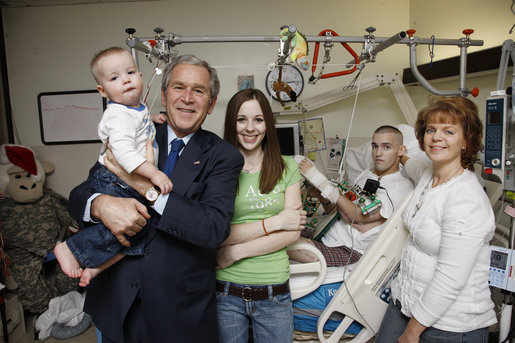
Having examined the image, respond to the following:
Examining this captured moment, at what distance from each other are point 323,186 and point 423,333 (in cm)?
104

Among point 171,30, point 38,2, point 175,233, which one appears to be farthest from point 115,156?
point 38,2

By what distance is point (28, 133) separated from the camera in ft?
11.4

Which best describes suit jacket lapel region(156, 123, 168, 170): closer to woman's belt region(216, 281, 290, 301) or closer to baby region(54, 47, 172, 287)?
baby region(54, 47, 172, 287)

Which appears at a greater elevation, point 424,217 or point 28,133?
point 28,133

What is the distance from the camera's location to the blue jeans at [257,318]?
141 cm

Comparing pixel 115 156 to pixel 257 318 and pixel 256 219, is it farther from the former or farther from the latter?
pixel 257 318

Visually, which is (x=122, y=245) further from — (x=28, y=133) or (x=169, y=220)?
(x=28, y=133)

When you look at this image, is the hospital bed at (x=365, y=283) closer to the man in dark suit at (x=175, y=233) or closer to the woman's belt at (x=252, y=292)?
the woman's belt at (x=252, y=292)

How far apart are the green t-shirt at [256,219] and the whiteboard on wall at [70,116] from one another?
2631mm

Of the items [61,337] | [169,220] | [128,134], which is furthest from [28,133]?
[169,220]

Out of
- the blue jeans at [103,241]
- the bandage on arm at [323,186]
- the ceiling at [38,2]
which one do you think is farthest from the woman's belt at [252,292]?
the ceiling at [38,2]

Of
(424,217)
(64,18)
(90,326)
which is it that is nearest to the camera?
(424,217)

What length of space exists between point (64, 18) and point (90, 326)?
313 cm

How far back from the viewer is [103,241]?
1.08 m
